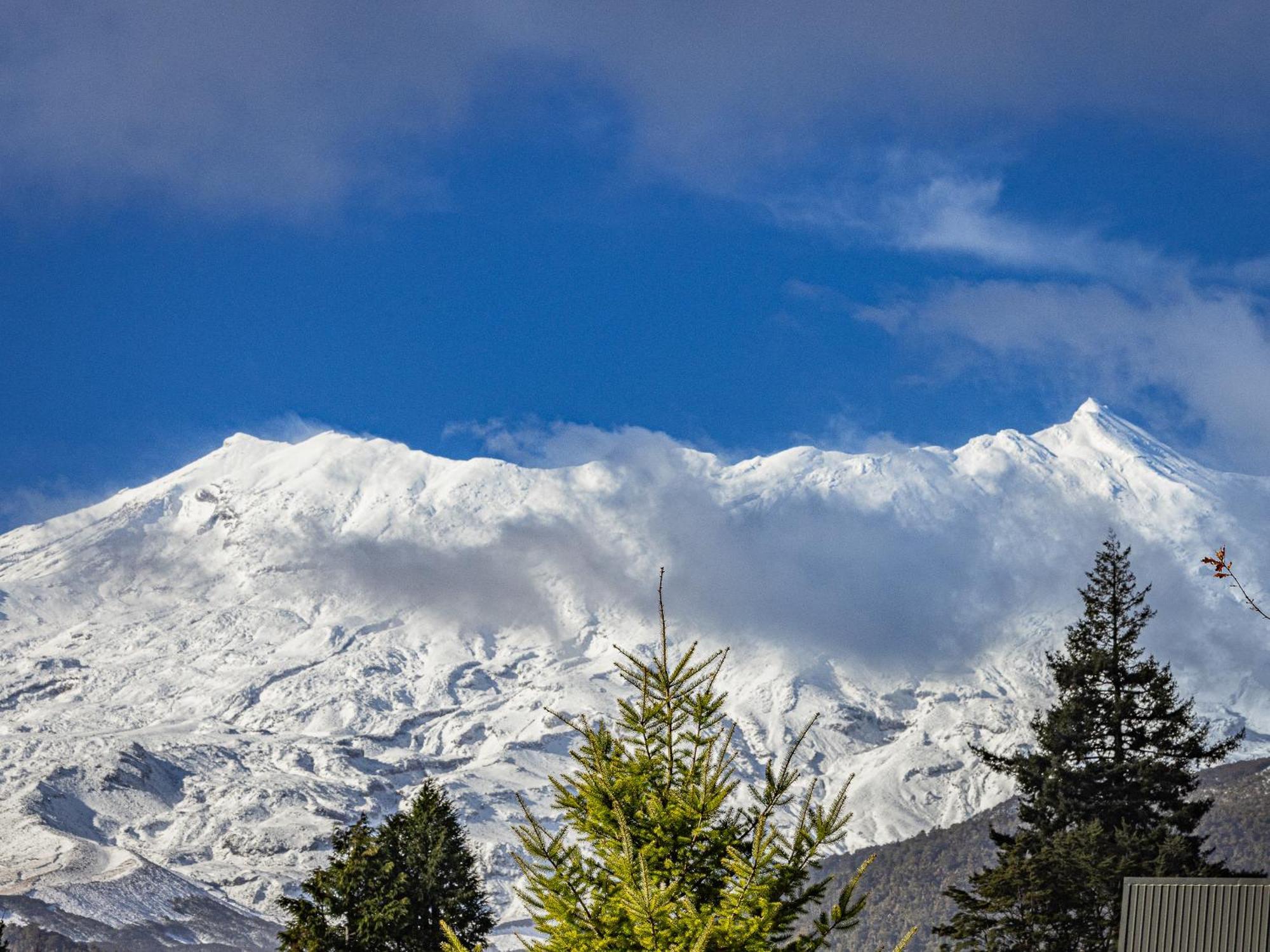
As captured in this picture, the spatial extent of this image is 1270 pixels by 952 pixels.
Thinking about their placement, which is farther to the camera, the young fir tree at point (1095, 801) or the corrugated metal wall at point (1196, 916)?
the young fir tree at point (1095, 801)

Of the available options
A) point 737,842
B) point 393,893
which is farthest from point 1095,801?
point 737,842

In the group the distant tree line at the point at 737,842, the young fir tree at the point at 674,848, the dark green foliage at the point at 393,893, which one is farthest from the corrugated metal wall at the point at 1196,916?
the dark green foliage at the point at 393,893

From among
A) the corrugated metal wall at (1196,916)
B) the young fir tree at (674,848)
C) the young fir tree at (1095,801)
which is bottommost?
the young fir tree at (674,848)

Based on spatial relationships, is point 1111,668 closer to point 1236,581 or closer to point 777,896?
point 777,896

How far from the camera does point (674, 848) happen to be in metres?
18.1

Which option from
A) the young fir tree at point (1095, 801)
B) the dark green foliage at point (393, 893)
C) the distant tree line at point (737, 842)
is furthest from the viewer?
the dark green foliage at point (393, 893)

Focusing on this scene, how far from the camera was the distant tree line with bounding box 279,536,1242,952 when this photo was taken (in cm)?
1672

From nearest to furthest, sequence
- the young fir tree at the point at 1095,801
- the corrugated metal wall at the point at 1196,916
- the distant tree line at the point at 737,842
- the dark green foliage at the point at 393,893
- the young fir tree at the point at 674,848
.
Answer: the young fir tree at the point at 674,848 → the distant tree line at the point at 737,842 → the corrugated metal wall at the point at 1196,916 → the young fir tree at the point at 1095,801 → the dark green foliage at the point at 393,893

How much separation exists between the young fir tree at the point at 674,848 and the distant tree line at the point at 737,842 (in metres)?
0.03

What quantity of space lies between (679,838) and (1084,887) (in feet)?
77.9

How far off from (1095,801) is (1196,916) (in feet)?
58.3

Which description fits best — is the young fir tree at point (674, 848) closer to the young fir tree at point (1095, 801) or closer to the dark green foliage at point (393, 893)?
the young fir tree at point (1095, 801)

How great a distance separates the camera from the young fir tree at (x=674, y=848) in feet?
52.6

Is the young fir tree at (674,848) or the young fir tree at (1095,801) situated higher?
the young fir tree at (1095,801)
